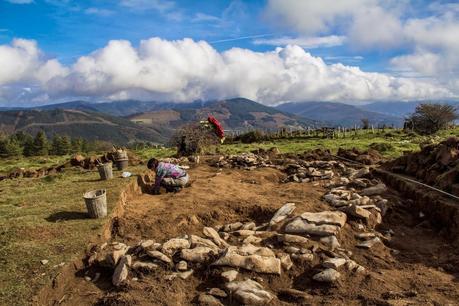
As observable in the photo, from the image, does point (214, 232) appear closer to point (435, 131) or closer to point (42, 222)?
point (42, 222)

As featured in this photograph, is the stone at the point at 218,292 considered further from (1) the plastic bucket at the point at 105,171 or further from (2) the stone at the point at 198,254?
(1) the plastic bucket at the point at 105,171

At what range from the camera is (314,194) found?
36.8 feet

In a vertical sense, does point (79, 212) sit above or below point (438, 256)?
above

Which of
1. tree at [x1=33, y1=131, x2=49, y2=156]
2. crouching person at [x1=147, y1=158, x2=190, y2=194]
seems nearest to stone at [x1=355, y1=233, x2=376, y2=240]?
crouching person at [x1=147, y1=158, x2=190, y2=194]

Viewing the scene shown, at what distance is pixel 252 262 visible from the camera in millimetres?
6738

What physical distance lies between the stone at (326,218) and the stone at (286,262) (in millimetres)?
1562

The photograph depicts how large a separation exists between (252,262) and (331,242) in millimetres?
1911

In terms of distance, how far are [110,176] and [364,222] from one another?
8640 millimetres

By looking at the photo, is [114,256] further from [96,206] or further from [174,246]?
[96,206]

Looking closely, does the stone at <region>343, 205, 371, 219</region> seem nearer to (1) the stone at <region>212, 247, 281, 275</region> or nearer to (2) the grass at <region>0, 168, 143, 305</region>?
(1) the stone at <region>212, 247, 281, 275</region>

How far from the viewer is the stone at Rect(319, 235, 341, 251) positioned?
7.68 meters

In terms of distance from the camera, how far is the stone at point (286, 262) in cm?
691

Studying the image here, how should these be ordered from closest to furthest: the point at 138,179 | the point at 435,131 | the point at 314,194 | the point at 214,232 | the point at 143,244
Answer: the point at 143,244
the point at 214,232
the point at 314,194
the point at 138,179
the point at 435,131

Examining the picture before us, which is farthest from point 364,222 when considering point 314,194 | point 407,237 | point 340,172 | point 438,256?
point 340,172
